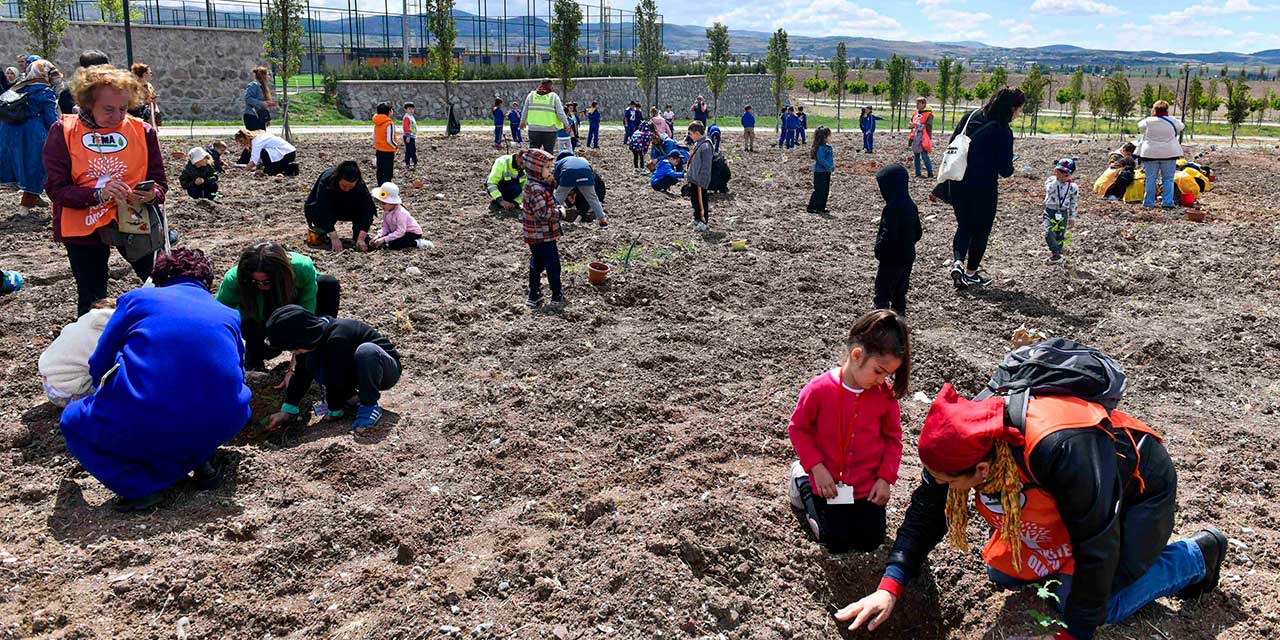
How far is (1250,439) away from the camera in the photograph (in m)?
5.12

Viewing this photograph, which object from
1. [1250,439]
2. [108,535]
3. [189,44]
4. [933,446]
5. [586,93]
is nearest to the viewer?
[933,446]

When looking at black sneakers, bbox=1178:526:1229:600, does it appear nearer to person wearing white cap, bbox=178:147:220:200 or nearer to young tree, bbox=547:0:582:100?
person wearing white cap, bbox=178:147:220:200

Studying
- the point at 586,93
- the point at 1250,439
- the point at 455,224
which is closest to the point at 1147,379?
the point at 1250,439

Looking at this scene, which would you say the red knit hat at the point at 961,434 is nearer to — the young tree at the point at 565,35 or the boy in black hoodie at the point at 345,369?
the boy in black hoodie at the point at 345,369

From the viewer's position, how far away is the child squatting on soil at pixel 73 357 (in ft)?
15.0

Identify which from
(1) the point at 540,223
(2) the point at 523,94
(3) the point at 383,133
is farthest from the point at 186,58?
(1) the point at 540,223

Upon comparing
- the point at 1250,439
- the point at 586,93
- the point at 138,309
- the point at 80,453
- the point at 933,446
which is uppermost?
the point at 586,93

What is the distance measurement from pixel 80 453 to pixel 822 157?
1030 cm

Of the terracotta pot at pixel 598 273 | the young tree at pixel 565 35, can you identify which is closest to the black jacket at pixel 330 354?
the terracotta pot at pixel 598 273

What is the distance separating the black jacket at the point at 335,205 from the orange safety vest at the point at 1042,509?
7.35 metres

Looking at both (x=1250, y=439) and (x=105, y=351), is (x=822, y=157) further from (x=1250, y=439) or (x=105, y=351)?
(x=105, y=351)

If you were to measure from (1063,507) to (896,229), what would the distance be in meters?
4.22

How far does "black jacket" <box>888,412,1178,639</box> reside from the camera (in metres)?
2.71

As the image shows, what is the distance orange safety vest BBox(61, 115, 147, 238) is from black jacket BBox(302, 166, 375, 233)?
332cm
